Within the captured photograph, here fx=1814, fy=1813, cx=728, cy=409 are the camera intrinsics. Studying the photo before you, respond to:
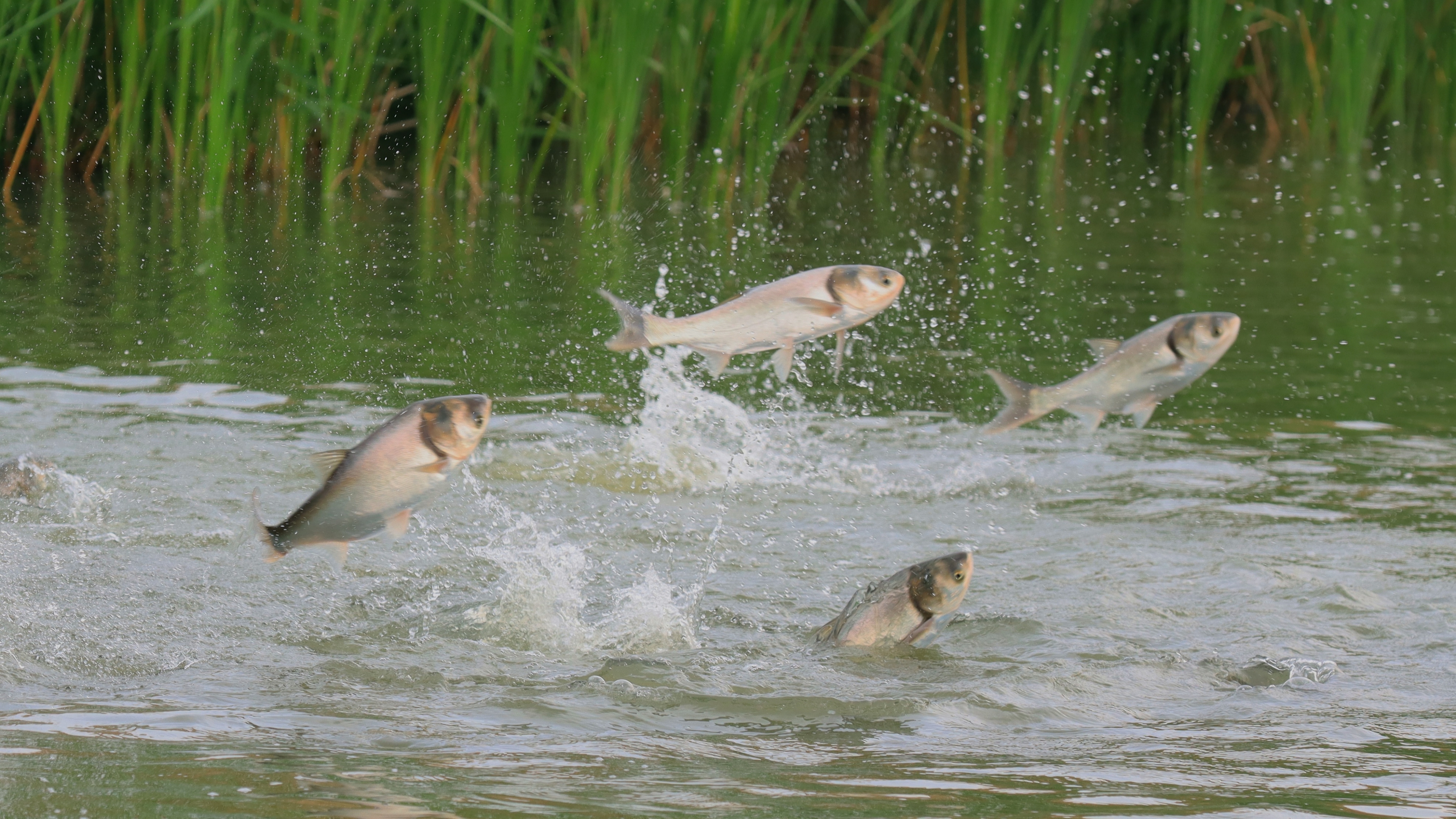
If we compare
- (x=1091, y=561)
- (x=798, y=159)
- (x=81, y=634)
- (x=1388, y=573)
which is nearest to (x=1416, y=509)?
(x=1388, y=573)

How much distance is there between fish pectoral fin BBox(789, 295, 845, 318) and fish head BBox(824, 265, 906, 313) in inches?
0.8

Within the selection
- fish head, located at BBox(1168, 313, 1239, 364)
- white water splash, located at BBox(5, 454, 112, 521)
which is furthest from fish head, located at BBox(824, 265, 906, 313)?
white water splash, located at BBox(5, 454, 112, 521)

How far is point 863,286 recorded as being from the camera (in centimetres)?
495

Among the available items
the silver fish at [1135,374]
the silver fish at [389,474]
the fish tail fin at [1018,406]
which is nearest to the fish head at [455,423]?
the silver fish at [389,474]

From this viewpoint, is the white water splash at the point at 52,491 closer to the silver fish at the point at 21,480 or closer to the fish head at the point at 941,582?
the silver fish at the point at 21,480

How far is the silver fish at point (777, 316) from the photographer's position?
495 cm

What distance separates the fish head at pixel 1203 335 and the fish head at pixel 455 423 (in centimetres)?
205

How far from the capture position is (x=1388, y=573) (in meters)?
5.31

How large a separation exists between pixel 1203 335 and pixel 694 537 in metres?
1.80

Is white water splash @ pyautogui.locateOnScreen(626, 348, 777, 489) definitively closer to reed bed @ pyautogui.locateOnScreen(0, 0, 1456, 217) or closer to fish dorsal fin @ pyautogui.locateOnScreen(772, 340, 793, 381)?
fish dorsal fin @ pyautogui.locateOnScreen(772, 340, 793, 381)

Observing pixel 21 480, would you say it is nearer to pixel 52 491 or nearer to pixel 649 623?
pixel 52 491

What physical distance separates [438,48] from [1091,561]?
20.8 feet

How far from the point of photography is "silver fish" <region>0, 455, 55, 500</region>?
565 centimetres

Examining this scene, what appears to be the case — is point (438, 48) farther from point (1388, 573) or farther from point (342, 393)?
point (1388, 573)
